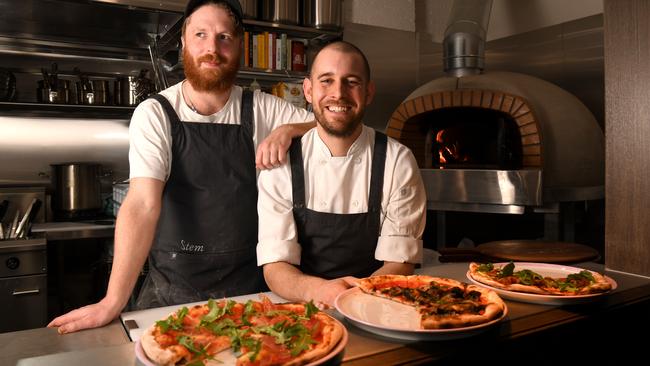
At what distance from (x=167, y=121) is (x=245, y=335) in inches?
47.6

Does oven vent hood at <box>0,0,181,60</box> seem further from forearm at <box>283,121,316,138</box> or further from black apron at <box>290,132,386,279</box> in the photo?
black apron at <box>290,132,386,279</box>

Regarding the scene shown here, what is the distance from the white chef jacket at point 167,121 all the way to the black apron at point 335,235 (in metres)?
0.39

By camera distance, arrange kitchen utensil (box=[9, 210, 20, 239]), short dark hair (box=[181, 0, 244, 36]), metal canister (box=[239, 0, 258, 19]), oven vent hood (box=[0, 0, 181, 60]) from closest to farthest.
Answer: short dark hair (box=[181, 0, 244, 36]) → kitchen utensil (box=[9, 210, 20, 239]) → oven vent hood (box=[0, 0, 181, 60]) → metal canister (box=[239, 0, 258, 19])

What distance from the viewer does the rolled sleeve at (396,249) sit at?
Result: 68.8 inches

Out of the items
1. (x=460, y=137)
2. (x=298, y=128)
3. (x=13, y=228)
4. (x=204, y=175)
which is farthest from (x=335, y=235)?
(x=460, y=137)

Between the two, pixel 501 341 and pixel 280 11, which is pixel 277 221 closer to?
pixel 501 341

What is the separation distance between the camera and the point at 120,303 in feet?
4.49

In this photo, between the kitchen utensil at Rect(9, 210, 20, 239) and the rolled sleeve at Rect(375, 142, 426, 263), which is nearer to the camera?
→ the rolled sleeve at Rect(375, 142, 426, 263)

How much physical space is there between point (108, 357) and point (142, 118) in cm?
113

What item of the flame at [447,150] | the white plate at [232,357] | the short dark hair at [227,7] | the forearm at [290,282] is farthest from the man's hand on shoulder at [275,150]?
the flame at [447,150]

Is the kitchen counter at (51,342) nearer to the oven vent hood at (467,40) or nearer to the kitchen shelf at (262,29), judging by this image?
the kitchen shelf at (262,29)

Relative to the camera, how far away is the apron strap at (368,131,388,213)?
1.81 meters

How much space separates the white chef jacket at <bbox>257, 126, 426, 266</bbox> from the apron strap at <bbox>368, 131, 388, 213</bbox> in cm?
2

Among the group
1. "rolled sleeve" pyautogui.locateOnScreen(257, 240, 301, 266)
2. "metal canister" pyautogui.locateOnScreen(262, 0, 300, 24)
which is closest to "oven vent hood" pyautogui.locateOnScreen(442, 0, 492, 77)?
"metal canister" pyautogui.locateOnScreen(262, 0, 300, 24)
